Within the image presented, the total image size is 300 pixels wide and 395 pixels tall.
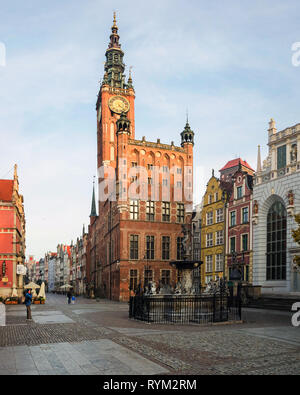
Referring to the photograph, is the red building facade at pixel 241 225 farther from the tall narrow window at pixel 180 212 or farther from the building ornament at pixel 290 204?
the tall narrow window at pixel 180 212

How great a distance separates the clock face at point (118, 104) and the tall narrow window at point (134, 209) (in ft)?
74.4

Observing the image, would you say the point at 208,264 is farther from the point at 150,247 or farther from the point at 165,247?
the point at 150,247

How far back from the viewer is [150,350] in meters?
12.3

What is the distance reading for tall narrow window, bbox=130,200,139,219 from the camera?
4822 centimetres

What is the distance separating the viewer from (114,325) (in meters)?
19.4

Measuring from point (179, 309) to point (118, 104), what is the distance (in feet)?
165

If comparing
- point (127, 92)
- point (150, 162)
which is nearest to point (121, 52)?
point (127, 92)

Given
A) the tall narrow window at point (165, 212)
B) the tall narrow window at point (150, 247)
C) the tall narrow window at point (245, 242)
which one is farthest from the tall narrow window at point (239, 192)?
the tall narrow window at point (150, 247)

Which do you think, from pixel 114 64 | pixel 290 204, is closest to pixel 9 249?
pixel 290 204

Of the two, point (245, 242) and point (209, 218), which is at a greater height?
point (209, 218)

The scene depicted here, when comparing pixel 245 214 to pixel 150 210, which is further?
pixel 150 210

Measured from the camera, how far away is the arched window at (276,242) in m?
35.2
